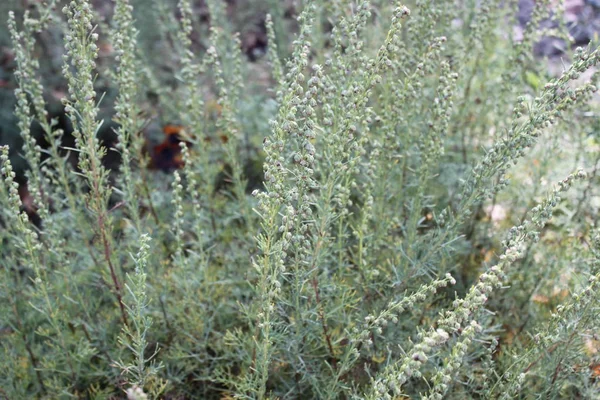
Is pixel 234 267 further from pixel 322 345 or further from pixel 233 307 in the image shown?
pixel 322 345

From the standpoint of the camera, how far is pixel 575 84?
4328 mm

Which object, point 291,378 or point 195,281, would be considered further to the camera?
point 195,281

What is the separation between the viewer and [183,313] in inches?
118

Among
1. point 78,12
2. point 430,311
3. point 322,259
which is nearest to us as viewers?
point 78,12

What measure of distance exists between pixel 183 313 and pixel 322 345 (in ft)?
2.44

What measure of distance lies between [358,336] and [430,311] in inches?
35.2

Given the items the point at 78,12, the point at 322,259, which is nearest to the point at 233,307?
the point at 322,259

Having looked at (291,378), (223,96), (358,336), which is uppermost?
(223,96)

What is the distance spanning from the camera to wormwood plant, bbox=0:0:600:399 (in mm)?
2127

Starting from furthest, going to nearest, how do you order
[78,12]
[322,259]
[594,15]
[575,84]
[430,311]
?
[594,15] < [575,84] < [430,311] < [322,259] < [78,12]

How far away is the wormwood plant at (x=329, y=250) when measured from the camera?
83.7 inches

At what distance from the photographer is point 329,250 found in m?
2.86

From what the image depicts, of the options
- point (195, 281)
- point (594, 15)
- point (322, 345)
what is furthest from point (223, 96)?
point (594, 15)

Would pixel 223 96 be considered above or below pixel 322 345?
above
